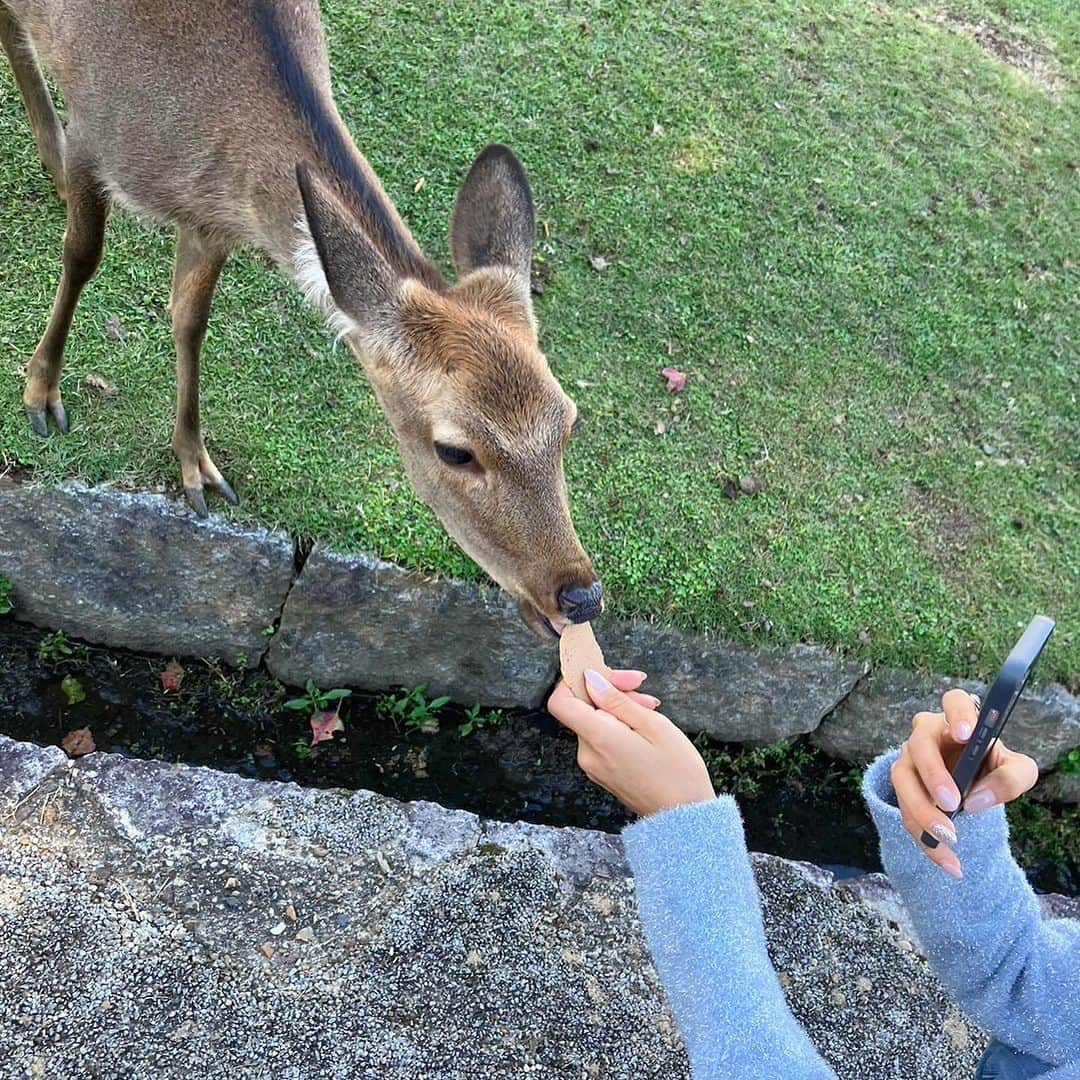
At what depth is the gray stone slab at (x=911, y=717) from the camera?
4199 millimetres

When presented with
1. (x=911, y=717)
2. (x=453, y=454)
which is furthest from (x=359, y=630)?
(x=911, y=717)

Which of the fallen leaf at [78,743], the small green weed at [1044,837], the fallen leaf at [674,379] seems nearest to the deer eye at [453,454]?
the fallen leaf at [78,743]

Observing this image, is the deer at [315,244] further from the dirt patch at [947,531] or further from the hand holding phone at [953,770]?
the dirt patch at [947,531]

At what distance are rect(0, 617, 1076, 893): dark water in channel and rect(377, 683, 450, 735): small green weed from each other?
0.12 ft

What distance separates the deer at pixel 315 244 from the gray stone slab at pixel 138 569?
191 mm

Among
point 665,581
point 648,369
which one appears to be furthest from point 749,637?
point 648,369

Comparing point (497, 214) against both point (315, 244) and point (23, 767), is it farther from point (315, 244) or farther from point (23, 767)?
point (23, 767)

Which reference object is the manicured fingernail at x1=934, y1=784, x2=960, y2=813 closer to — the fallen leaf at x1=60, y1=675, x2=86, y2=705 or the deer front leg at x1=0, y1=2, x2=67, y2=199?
the fallen leaf at x1=60, y1=675, x2=86, y2=705

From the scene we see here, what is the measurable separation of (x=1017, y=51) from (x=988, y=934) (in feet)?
24.9

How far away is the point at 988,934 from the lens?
2102 millimetres

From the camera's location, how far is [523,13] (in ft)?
19.8

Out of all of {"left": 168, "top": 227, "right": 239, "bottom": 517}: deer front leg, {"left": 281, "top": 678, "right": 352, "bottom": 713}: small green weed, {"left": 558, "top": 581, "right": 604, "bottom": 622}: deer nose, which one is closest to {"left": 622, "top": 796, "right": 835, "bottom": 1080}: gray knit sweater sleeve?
{"left": 558, "top": 581, "right": 604, "bottom": 622}: deer nose

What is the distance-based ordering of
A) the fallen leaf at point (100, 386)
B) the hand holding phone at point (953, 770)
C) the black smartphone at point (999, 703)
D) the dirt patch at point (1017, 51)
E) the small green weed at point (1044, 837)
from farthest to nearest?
the dirt patch at point (1017, 51) < the small green weed at point (1044, 837) < the fallen leaf at point (100, 386) < the hand holding phone at point (953, 770) < the black smartphone at point (999, 703)

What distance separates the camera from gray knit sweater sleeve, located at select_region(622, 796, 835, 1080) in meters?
1.86
